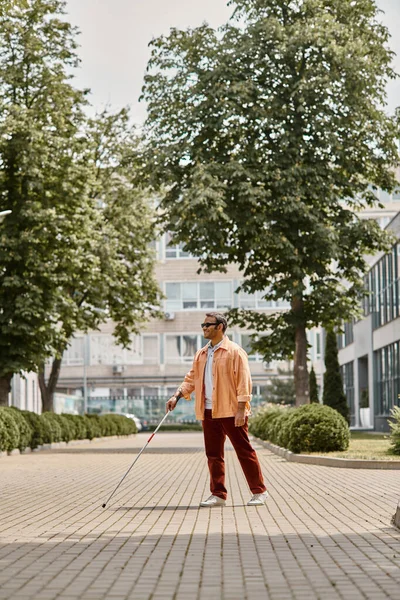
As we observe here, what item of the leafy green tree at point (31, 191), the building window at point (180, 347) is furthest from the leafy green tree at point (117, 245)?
the building window at point (180, 347)

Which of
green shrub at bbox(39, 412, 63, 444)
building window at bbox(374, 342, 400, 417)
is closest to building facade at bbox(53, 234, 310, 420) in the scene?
building window at bbox(374, 342, 400, 417)

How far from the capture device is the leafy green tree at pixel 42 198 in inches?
1345

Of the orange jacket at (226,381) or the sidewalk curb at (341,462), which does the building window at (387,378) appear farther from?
the orange jacket at (226,381)

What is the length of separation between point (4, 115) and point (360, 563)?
28.7 meters

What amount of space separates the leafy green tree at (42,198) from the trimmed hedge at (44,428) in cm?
169

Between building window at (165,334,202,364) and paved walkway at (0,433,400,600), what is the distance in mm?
65130

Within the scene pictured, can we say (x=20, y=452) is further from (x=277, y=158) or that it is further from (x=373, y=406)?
(x=373, y=406)

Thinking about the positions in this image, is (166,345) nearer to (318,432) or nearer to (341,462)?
(318,432)

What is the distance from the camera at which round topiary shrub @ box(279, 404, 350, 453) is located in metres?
24.0

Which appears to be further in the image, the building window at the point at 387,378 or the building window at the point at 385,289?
the building window at the point at 387,378

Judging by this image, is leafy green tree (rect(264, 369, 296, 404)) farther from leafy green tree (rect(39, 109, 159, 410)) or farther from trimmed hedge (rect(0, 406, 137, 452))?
leafy green tree (rect(39, 109, 159, 410))

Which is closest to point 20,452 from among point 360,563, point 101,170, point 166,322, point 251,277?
point 251,277

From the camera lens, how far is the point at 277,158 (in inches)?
1236

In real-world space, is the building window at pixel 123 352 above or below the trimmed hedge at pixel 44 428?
above
